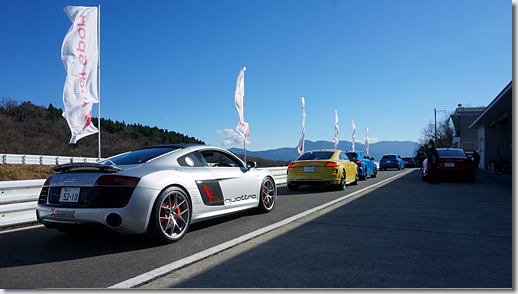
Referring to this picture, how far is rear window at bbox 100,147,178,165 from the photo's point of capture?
16.3 ft

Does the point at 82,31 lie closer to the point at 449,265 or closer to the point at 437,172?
the point at 449,265

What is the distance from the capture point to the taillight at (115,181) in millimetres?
4246

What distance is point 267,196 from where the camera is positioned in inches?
280

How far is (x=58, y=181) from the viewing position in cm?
451

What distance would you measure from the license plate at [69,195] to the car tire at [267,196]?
3.36 metres

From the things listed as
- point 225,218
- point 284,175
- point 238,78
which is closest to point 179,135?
point 238,78

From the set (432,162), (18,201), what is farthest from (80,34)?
(432,162)

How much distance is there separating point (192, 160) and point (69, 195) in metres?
1.73

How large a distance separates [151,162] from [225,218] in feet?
7.00

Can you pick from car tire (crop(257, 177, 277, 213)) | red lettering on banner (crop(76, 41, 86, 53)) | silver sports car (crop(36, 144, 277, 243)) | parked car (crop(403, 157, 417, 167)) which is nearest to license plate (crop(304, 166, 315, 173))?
car tire (crop(257, 177, 277, 213))

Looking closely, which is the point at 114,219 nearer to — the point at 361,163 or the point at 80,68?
the point at 80,68

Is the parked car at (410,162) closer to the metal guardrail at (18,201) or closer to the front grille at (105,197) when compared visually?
the metal guardrail at (18,201)

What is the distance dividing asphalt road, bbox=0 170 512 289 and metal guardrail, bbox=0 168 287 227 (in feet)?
1.32

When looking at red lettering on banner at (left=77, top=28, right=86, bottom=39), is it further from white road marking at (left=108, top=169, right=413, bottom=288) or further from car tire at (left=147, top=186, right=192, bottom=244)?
white road marking at (left=108, top=169, right=413, bottom=288)
